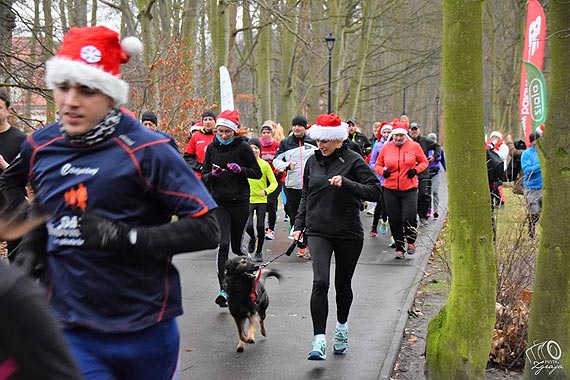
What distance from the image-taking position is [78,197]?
3.19m

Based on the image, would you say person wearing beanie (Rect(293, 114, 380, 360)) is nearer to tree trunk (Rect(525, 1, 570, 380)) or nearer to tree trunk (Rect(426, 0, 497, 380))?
tree trunk (Rect(426, 0, 497, 380))

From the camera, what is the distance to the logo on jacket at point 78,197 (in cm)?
318

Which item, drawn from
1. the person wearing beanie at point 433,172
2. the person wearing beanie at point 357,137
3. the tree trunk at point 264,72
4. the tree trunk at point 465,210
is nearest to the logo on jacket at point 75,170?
the tree trunk at point 465,210

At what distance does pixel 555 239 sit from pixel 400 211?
264 inches

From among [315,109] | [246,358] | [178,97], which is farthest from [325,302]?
[315,109]

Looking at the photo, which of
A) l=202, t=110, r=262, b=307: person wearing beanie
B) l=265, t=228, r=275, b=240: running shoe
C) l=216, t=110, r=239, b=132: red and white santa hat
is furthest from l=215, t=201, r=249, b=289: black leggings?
l=265, t=228, r=275, b=240: running shoe

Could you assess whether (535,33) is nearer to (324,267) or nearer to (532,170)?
(532,170)

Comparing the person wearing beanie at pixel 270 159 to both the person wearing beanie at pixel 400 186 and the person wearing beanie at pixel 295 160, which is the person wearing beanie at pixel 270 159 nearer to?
the person wearing beanie at pixel 295 160

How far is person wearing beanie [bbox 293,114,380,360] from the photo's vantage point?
686cm

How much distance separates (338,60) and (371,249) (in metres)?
19.2

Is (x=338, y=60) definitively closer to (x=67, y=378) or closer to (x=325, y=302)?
(x=325, y=302)

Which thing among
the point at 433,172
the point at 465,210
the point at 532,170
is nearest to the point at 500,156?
the point at 433,172

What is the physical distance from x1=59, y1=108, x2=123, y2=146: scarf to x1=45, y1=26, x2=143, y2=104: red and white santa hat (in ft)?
0.35

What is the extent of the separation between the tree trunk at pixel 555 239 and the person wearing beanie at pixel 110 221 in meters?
3.51
